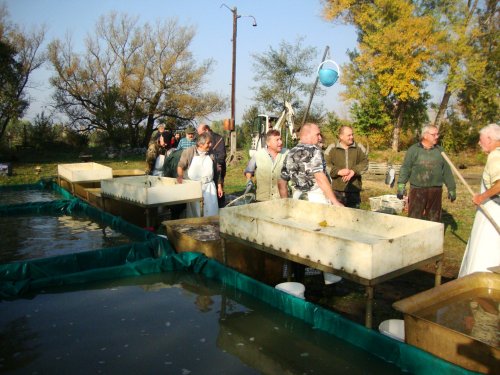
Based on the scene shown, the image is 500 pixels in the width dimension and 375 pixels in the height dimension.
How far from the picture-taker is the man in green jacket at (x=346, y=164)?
5352mm

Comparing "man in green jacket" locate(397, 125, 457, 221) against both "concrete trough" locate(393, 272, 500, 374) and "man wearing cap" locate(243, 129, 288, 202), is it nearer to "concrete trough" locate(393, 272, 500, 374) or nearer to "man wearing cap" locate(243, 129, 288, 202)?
"man wearing cap" locate(243, 129, 288, 202)

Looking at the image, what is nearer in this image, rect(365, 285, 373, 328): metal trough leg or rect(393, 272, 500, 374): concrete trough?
rect(393, 272, 500, 374): concrete trough

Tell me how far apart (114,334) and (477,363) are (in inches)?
99.7

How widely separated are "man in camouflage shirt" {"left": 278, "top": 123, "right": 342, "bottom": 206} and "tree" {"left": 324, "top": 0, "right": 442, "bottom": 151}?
18483 millimetres

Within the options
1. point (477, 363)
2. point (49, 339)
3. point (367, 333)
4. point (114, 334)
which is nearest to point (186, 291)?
point (114, 334)

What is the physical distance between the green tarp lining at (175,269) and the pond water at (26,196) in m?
5.49

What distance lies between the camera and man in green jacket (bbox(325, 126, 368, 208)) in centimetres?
535

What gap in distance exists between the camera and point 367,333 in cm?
279

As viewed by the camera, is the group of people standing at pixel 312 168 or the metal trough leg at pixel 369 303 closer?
the metal trough leg at pixel 369 303

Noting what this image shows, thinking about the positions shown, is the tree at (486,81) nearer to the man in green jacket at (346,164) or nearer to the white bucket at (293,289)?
the man in green jacket at (346,164)

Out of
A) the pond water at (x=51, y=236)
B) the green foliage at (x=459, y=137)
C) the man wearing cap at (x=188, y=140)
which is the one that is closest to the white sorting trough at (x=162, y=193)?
the pond water at (x=51, y=236)

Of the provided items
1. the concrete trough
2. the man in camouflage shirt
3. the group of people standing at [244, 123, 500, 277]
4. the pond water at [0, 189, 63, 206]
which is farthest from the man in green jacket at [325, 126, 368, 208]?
the pond water at [0, 189, 63, 206]

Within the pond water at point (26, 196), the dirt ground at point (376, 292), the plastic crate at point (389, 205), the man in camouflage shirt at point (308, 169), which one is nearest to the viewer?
the dirt ground at point (376, 292)

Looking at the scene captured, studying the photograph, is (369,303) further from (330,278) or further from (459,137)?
(459,137)
